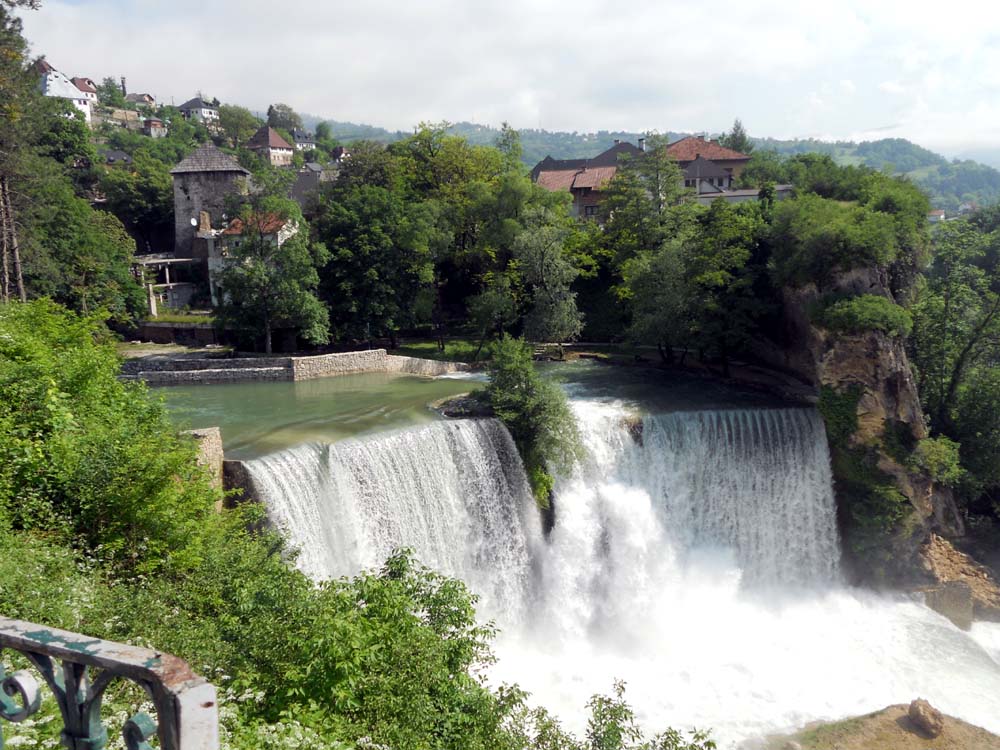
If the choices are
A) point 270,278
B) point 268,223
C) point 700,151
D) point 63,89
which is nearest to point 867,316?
point 270,278

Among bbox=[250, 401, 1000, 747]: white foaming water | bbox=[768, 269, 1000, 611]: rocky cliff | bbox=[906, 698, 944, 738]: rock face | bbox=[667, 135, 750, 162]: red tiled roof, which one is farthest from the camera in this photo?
bbox=[667, 135, 750, 162]: red tiled roof

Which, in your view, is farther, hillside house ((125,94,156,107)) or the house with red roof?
hillside house ((125,94,156,107))

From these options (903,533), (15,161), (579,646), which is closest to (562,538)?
(579,646)

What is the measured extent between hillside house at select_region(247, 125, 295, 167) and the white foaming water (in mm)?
91327

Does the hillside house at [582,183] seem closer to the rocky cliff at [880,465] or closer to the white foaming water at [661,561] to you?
the rocky cliff at [880,465]

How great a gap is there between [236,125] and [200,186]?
66.8 metres

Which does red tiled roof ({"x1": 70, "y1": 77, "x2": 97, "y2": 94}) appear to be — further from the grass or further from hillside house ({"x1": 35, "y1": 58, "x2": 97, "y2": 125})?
the grass

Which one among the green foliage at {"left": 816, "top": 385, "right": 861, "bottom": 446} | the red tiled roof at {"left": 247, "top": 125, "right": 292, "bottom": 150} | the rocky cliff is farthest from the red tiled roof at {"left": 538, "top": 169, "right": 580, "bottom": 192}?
A: the red tiled roof at {"left": 247, "top": 125, "right": 292, "bottom": 150}

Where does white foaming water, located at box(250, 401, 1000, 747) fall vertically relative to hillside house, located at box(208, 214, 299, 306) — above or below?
below

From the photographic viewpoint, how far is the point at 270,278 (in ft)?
117

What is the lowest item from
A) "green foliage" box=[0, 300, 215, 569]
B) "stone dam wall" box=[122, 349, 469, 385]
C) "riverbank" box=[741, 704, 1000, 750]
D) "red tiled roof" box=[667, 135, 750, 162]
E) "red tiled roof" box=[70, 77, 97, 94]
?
"riverbank" box=[741, 704, 1000, 750]

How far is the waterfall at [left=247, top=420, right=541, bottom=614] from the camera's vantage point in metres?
18.4

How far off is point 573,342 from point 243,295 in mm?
16728

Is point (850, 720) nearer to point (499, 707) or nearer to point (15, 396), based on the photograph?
point (499, 707)
